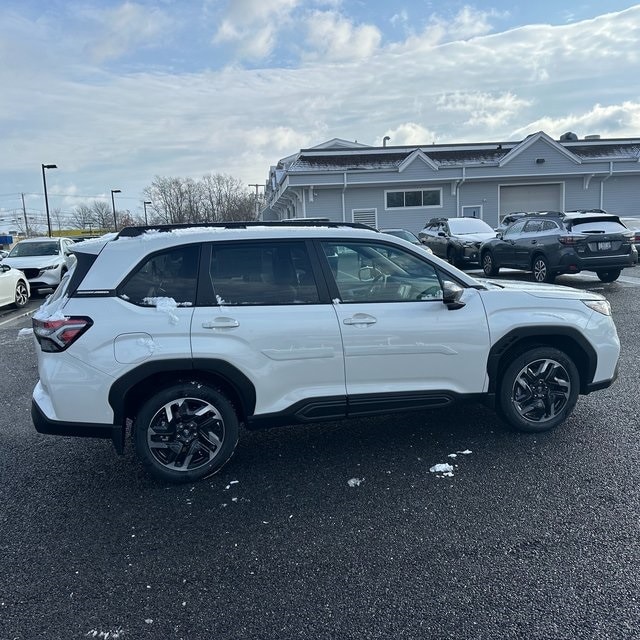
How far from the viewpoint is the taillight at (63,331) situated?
3.53 metres

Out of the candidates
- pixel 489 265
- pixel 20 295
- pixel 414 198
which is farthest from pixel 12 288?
pixel 414 198

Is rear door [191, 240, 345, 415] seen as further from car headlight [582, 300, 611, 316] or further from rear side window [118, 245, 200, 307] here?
car headlight [582, 300, 611, 316]

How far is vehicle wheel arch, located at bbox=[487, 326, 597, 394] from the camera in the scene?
13.7 feet

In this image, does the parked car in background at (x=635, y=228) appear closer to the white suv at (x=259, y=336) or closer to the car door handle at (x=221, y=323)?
the white suv at (x=259, y=336)

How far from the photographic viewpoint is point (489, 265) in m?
15.2

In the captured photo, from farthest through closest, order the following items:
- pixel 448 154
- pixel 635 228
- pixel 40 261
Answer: pixel 448 154, pixel 635 228, pixel 40 261

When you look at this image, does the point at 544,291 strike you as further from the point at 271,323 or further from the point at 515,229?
the point at 515,229

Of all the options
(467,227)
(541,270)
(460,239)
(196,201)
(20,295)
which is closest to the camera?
(541,270)

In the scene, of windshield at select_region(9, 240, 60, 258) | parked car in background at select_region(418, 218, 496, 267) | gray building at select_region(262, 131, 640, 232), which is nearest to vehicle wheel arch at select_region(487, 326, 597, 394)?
parked car in background at select_region(418, 218, 496, 267)

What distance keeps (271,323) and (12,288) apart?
1191 cm

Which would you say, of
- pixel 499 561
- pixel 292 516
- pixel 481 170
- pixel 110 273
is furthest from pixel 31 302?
pixel 481 170

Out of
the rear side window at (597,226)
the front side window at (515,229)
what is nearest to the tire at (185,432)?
the rear side window at (597,226)

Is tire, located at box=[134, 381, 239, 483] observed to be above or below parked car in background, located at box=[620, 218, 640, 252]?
below

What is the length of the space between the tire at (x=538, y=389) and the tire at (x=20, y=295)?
507 inches
